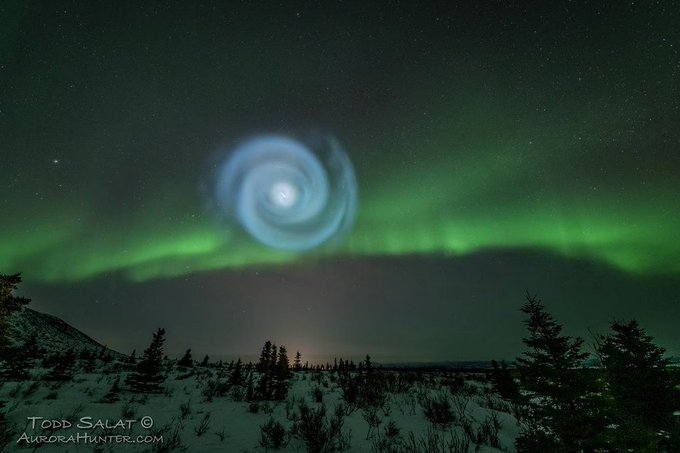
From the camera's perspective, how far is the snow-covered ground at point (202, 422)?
692 centimetres

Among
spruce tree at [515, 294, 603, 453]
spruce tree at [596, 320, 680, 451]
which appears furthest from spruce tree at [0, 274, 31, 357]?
spruce tree at [596, 320, 680, 451]

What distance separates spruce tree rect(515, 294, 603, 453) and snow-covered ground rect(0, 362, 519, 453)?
1.30 meters

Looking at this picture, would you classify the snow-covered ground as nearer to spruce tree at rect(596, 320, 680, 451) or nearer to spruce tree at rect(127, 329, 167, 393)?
spruce tree at rect(127, 329, 167, 393)

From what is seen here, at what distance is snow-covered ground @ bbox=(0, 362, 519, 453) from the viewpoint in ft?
22.7

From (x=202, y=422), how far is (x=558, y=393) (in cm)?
952

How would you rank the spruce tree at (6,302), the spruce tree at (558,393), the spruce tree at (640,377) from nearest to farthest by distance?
1. the spruce tree at (558,393)
2. the spruce tree at (6,302)
3. the spruce tree at (640,377)

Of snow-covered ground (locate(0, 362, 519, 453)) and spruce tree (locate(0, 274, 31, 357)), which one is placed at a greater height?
spruce tree (locate(0, 274, 31, 357))

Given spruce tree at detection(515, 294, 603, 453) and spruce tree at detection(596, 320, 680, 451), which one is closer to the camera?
spruce tree at detection(515, 294, 603, 453)

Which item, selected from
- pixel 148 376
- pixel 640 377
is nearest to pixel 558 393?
pixel 640 377

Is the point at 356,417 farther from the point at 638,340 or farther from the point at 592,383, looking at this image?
the point at 638,340

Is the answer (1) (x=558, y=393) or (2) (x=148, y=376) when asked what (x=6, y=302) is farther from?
(1) (x=558, y=393)

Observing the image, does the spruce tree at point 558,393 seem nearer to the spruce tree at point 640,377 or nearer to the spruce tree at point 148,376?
the spruce tree at point 640,377

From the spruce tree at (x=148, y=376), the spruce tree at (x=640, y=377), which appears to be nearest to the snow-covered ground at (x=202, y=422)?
the spruce tree at (x=148, y=376)

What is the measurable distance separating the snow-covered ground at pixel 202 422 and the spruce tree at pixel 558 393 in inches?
51.0
